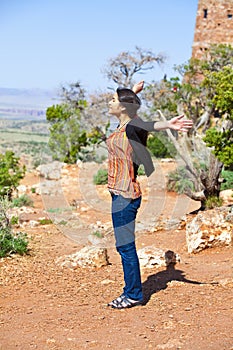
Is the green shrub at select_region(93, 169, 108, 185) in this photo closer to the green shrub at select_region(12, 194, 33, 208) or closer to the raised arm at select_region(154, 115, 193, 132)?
the green shrub at select_region(12, 194, 33, 208)

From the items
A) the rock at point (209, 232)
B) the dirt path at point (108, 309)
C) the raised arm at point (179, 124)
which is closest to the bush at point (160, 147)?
the rock at point (209, 232)

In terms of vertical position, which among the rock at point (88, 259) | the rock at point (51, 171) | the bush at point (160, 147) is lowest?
the rock at point (51, 171)

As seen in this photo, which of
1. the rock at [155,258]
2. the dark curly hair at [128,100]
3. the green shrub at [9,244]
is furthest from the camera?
the green shrub at [9,244]

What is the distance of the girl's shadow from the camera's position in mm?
4734

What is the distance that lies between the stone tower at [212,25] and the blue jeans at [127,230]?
1973cm

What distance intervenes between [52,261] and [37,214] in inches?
188

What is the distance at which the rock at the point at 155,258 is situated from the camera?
5762mm

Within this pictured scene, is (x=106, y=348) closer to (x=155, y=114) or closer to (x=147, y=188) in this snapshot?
(x=147, y=188)

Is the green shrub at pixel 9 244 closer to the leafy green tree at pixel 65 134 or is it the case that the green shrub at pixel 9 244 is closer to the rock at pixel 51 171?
the rock at pixel 51 171

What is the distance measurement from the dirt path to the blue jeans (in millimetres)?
318

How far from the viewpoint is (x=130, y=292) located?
4.22m

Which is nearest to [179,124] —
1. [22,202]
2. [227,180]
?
[227,180]

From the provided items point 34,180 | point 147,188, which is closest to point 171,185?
point 147,188

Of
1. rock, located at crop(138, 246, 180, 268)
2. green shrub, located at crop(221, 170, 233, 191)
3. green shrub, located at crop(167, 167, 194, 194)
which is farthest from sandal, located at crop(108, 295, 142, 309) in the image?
green shrub, located at crop(167, 167, 194, 194)
